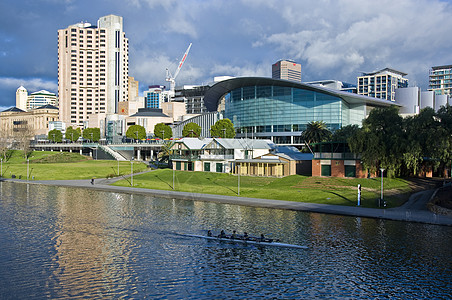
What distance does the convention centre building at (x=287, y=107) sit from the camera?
128375mm

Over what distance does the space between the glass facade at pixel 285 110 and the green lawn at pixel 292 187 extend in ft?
181

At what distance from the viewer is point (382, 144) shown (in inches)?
2653

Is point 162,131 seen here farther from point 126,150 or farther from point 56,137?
point 56,137

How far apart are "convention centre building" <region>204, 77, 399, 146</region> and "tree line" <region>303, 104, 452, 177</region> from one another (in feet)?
182

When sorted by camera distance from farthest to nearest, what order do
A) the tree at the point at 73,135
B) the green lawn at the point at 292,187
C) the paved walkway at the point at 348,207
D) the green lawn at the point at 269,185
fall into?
the tree at the point at 73,135
the green lawn at the point at 269,185
the green lawn at the point at 292,187
the paved walkway at the point at 348,207

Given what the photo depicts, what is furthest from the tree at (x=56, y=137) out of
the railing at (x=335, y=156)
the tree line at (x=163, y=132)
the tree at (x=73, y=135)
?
the railing at (x=335, y=156)

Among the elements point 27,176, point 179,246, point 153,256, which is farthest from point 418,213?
point 27,176

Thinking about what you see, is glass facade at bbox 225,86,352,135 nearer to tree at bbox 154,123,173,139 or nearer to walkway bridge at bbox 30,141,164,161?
tree at bbox 154,123,173,139

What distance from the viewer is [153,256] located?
106ft

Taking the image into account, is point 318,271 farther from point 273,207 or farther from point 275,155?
point 275,155

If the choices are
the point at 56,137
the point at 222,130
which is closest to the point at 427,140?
the point at 222,130

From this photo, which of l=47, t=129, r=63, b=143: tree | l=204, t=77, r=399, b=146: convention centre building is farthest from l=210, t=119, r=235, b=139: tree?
l=47, t=129, r=63, b=143: tree

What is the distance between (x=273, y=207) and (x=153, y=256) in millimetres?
22105

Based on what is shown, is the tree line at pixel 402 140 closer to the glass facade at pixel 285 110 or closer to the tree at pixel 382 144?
the tree at pixel 382 144
